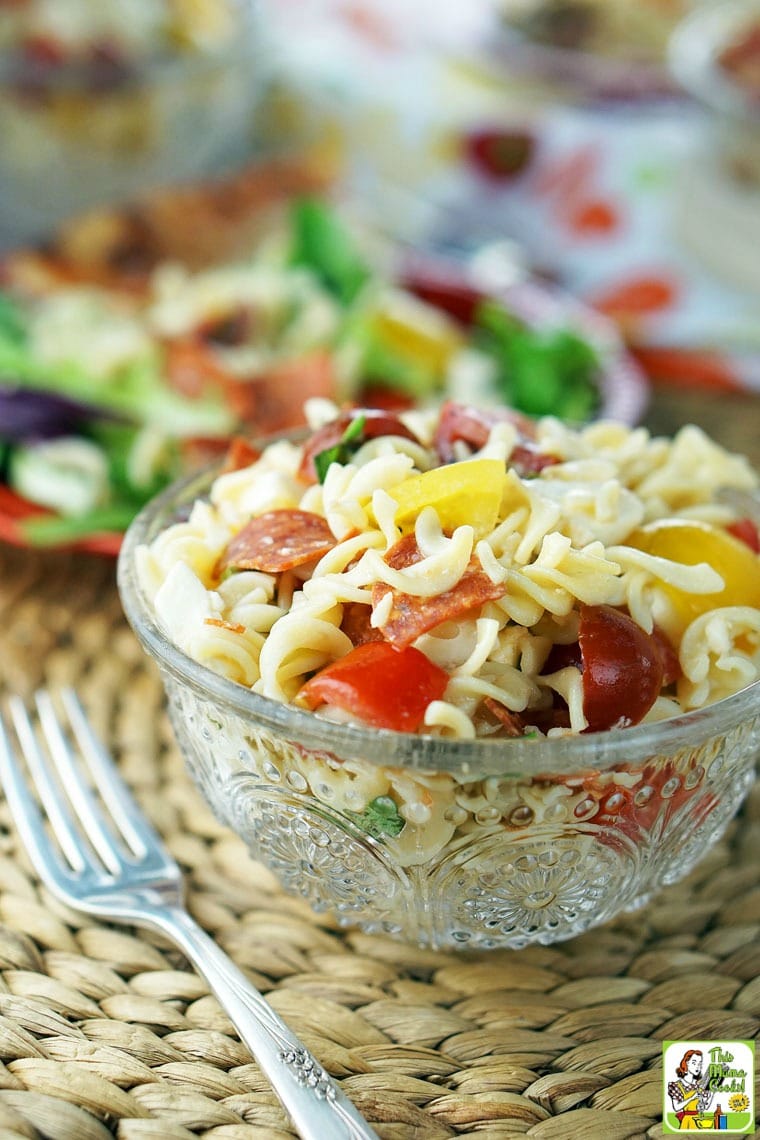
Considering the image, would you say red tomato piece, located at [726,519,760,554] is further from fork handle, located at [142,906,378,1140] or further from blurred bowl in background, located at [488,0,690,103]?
blurred bowl in background, located at [488,0,690,103]

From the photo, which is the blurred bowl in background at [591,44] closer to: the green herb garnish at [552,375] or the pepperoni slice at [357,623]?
the green herb garnish at [552,375]

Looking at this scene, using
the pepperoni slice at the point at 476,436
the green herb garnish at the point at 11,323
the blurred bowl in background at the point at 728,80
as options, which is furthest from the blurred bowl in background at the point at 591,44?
the pepperoni slice at the point at 476,436

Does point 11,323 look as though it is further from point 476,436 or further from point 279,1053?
point 279,1053

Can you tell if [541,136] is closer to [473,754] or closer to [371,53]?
[371,53]

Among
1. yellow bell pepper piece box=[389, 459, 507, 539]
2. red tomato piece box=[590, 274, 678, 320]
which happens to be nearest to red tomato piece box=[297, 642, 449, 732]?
yellow bell pepper piece box=[389, 459, 507, 539]

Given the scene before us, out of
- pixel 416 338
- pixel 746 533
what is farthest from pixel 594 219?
pixel 746 533

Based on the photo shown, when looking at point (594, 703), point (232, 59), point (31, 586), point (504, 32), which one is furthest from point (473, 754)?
point (504, 32)

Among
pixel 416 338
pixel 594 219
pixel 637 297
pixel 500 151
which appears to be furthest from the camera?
pixel 500 151
